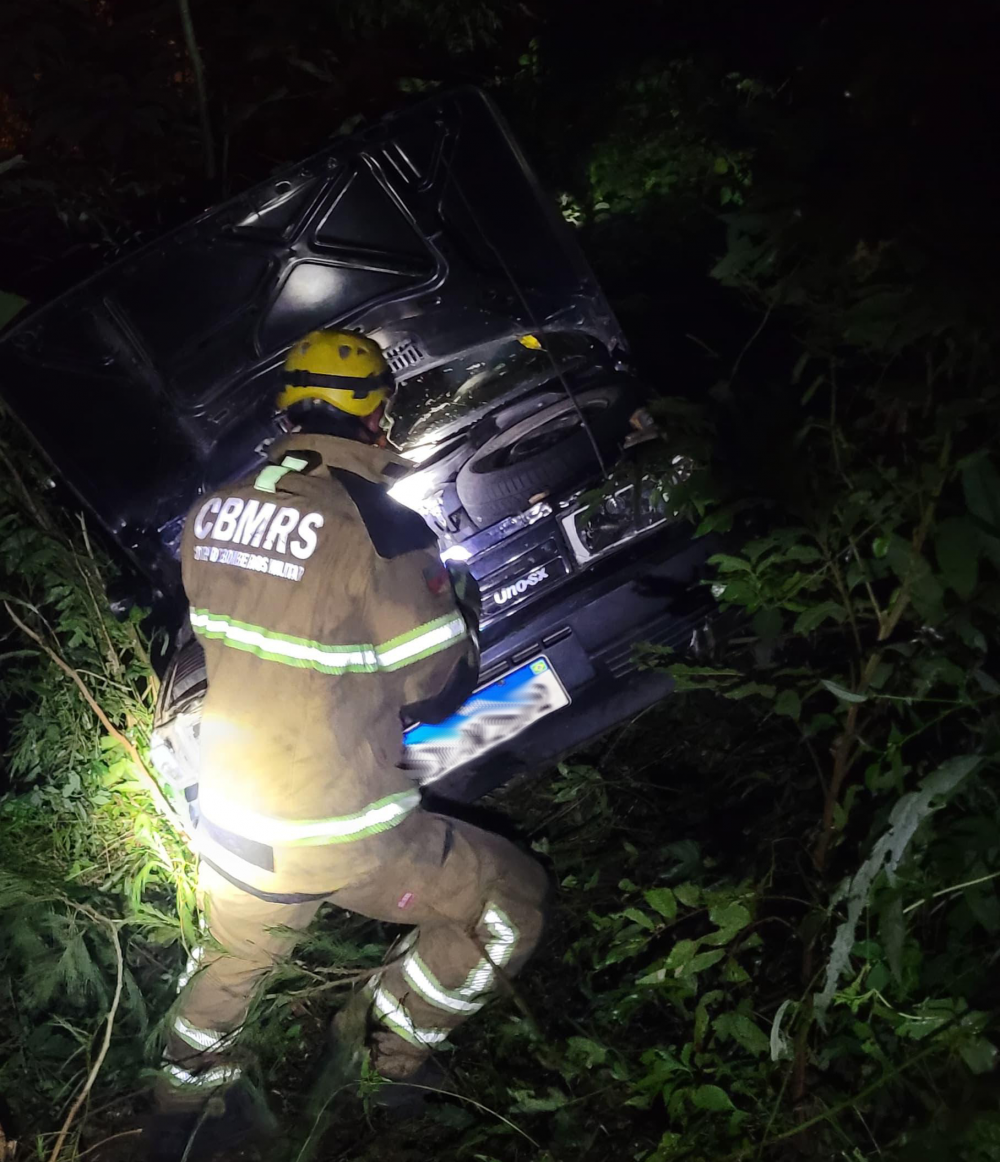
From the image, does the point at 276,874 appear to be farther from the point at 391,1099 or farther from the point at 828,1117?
the point at 828,1117

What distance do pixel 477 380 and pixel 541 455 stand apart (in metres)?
0.49

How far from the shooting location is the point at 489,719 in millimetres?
2984

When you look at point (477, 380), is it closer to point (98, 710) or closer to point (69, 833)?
point (98, 710)

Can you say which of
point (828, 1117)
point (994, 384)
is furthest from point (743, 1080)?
point (994, 384)

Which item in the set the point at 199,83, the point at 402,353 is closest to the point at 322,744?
the point at 402,353

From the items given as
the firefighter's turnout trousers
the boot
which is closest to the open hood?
the firefighter's turnout trousers

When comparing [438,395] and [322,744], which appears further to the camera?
[438,395]

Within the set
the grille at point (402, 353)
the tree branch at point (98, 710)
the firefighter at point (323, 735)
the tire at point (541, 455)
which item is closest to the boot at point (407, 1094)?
the firefighter at point (323, 735)

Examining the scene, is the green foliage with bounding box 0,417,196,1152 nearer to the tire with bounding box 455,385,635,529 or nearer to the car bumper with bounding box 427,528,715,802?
the car bumper with bounding box 427,528,715,802

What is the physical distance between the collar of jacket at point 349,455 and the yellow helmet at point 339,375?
0.09 meters

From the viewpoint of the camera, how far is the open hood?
3.11 m

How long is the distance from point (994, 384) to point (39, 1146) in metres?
3.01

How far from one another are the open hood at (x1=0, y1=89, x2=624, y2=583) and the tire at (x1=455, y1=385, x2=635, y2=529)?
1.34 ft

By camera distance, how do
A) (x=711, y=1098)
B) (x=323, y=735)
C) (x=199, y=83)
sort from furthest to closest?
(x=199, y=83), (x=323, y=735), (x=711, y=1098)
